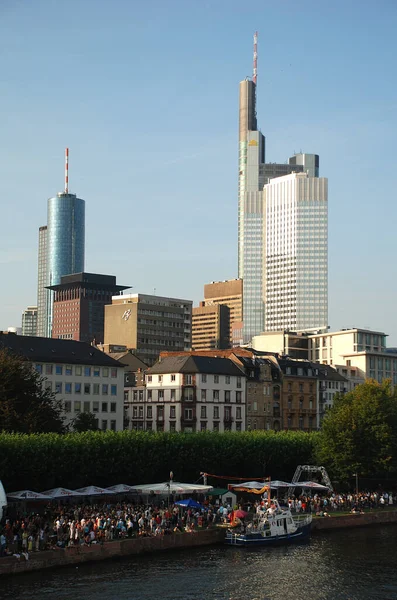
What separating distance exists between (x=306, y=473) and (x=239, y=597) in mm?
55494

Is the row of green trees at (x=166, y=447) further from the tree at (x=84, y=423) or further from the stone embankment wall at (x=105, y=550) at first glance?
the stone embankment wall at (x=105, y=550)

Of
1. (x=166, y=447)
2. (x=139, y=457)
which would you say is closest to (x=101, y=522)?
(x=139, y=457)

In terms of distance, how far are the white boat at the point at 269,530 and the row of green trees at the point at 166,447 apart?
51.4 feet

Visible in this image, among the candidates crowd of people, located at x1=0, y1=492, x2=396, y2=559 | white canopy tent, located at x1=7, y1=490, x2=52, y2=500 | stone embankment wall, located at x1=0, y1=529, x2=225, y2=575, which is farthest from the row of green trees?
stone embankment wall, located at x1=0, y1=529, x2=225, y2=575

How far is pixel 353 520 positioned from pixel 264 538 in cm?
1779

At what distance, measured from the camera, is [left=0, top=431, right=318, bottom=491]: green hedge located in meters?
84.8

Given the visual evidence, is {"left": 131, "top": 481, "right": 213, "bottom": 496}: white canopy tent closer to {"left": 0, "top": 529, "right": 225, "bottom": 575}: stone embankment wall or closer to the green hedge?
the green hedge

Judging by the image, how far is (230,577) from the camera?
219 ft

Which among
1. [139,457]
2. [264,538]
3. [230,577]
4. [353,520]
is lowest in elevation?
[230,577]

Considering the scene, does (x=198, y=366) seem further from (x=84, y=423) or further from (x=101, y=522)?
(x=101, y=522)

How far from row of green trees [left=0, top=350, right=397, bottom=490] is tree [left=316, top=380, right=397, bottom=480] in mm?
124

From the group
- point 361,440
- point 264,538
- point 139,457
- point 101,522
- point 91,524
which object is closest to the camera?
point 91,524

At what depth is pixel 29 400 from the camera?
9950 centimetres

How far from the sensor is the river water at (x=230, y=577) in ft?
199
